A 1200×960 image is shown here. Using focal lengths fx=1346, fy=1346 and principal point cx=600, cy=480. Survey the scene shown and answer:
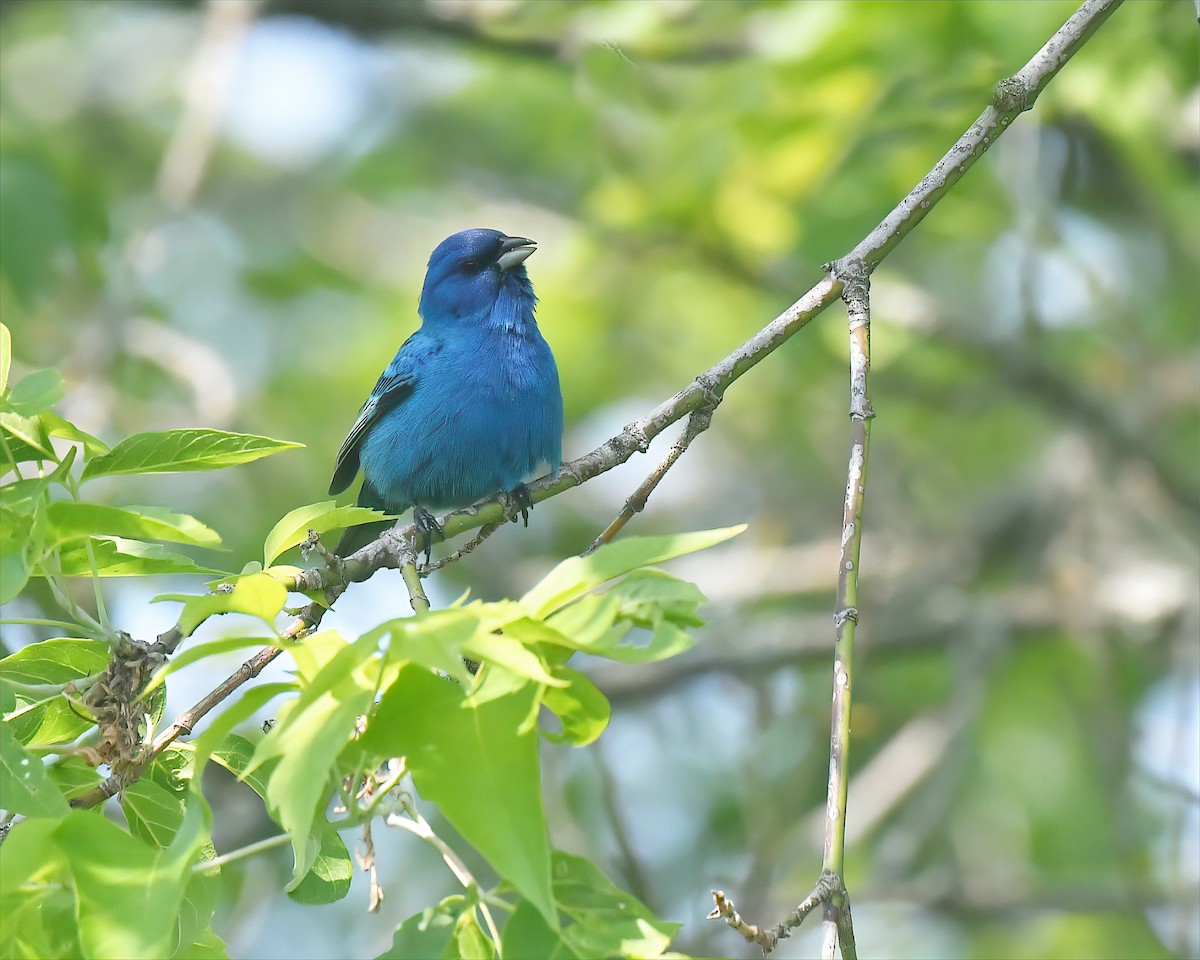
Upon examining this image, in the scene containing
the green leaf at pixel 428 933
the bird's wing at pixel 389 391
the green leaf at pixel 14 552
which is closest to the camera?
the green leaf at pixel 428 933

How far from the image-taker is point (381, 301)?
1201 centimetres

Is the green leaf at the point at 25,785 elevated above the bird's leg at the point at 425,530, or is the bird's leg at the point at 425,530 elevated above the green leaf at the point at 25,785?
the bird's leg at the point at 425,530

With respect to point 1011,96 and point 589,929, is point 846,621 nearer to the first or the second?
point 589,929

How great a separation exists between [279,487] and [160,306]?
2300mm

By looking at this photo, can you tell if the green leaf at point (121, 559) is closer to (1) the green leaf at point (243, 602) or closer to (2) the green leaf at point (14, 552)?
(2) the green leaf at point (14, 552)

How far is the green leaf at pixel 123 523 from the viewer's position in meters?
2.72

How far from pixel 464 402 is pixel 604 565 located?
13.9 ft

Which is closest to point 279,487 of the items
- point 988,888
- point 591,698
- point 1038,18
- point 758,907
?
point 758,907

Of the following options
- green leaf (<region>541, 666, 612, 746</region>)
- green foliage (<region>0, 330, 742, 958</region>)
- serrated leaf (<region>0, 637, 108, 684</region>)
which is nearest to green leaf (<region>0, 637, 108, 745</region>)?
serrated leaf (<region>0, 637, 108, 684</region>)

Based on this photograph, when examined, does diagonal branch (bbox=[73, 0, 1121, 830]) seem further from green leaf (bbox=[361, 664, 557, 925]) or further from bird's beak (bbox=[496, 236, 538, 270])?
bird's beak (bbox=[496, 236, 538, 270])

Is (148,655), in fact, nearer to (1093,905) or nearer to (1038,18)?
(1038,18)

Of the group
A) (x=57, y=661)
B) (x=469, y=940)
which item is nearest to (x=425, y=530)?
(x=57, y=661)

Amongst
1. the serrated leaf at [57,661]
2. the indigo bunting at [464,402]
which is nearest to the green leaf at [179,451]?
the serrated leaf at [57,661]

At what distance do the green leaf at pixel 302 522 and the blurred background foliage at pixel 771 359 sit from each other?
4562 millimetres
